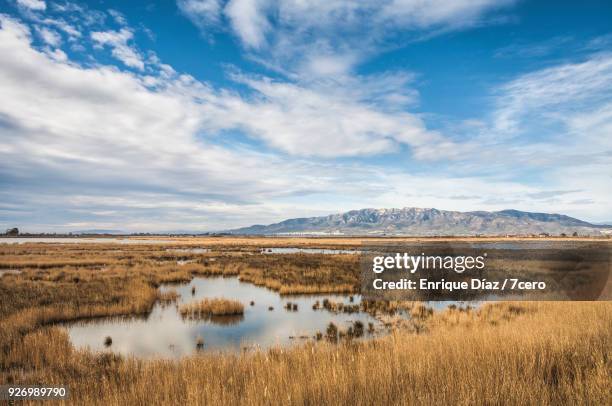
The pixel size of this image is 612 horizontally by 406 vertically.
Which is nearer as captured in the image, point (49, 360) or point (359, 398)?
point (359, 398)

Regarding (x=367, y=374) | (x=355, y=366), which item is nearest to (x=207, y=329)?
(x=355, y=366)

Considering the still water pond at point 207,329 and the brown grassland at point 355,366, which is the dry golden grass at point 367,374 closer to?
the brown grassland at point 355,366

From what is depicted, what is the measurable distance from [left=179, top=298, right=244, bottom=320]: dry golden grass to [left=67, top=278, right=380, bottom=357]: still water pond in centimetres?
50

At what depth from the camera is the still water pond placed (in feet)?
44.3

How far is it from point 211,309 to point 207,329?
131 inches

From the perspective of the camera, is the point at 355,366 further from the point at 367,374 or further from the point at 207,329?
the point at 207,329

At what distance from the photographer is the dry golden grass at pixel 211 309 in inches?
758

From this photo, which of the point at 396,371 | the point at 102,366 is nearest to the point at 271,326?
the point at 102,366

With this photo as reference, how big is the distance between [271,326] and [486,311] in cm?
1111

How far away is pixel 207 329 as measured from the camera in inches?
652

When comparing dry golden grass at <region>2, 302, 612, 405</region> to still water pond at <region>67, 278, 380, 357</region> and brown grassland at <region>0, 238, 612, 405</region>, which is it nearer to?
brown grassland at <region>0, 238, 612, 405</region>

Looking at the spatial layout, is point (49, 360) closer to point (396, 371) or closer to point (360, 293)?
point (396, 371)

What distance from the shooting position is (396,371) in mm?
6977

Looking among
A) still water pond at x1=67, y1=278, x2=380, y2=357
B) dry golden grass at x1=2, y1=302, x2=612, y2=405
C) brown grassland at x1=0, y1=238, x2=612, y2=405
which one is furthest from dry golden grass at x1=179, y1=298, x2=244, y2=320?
dry golden grass at x1=2, y1=302, x2=612, y2=405
